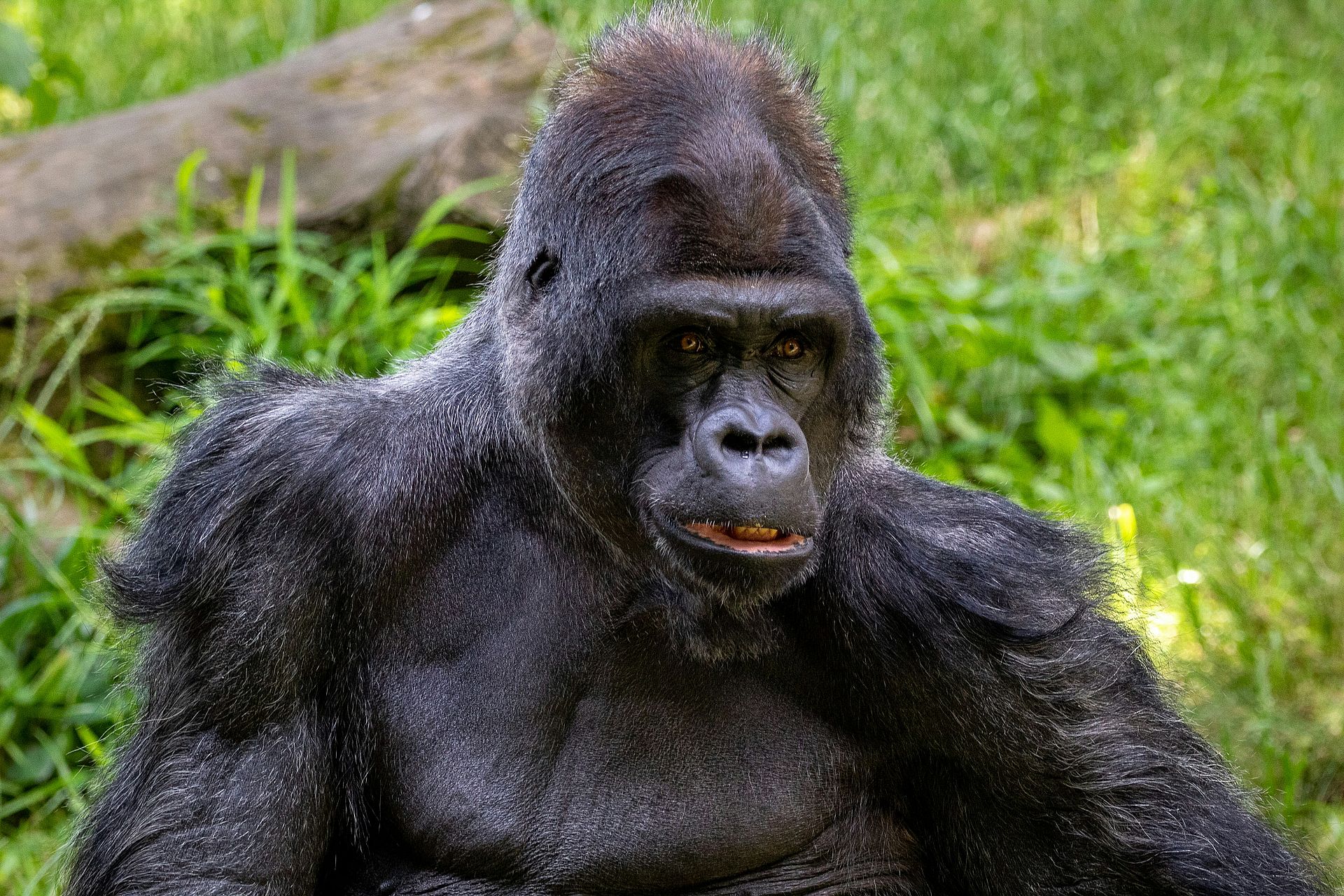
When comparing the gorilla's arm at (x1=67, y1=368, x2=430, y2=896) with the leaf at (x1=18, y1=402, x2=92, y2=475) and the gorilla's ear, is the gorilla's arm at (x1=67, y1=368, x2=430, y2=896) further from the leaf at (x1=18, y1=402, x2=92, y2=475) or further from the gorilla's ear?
the leaf at (x1=18, y1=402, x2=92, y2=475)

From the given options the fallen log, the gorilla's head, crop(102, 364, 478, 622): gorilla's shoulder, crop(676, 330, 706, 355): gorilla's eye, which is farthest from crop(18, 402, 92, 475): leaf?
crop(676, 330, 706, 355): gorilla's eye

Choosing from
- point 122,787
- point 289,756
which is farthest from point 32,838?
point 289,756

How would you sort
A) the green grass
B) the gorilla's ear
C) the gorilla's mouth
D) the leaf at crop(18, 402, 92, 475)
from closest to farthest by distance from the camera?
the gorilla's mouth
the gorilla's ear
the leaf at crop(18, 402, 92, 475)
the green grass

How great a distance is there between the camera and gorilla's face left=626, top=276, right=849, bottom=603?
2.97m

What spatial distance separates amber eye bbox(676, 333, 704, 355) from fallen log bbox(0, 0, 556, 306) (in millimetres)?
3658

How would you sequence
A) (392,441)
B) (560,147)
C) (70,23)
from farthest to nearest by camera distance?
(70,23) < (392,441) < (560,147)

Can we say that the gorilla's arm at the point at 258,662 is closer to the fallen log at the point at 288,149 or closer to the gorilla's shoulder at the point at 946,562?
the gorilla's shoulder at the point at 946,562

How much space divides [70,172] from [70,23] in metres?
2.63

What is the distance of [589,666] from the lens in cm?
353

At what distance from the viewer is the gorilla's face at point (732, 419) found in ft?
9.75

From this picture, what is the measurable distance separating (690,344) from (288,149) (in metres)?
4.47

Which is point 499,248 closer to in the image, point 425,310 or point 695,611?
point 695,611

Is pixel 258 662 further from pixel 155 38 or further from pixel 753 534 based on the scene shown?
pixel 155 38

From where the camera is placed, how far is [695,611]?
134 inches
